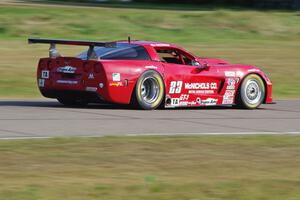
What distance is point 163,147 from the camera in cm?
1098

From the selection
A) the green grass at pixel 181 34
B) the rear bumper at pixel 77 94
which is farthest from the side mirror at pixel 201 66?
the green grass at pixel 181 34

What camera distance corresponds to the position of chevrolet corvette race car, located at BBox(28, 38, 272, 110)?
1536 cm

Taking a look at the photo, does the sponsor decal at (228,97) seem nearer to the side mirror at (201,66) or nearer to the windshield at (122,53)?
the side mirror at (201,66)

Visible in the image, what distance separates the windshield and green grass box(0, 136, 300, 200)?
3932 mm

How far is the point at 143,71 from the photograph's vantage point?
51.4ft

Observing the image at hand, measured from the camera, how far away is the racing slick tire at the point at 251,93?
56.3 ft

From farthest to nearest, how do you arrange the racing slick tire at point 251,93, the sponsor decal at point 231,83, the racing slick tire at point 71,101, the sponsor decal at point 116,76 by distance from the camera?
the racing slick tire at point 251,93, the sponsor decal at point 231,83, the racing slick tire at point 71,101, the sponsor decal at point 116,76

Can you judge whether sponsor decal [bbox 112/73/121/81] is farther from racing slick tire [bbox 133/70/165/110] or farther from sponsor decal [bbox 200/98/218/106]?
sponsor decal [bbox 200/98/218/106]

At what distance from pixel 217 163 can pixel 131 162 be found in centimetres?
95

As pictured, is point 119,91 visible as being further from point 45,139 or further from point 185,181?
→ point 185,181

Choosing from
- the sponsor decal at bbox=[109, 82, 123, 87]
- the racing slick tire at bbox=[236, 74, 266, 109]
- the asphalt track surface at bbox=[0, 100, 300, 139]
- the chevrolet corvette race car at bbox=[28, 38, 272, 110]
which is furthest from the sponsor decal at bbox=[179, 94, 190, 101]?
the sponsor decal at bbox=[109, 82, 123, 87]

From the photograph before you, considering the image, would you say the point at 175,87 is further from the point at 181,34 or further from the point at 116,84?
the point at 181,34

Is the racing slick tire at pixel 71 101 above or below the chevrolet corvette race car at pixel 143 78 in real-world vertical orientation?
below

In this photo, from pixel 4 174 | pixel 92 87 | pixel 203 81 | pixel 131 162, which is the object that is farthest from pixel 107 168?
pixel 203 81
